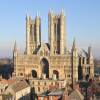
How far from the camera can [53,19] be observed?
10431cm

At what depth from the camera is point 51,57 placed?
101562 mm

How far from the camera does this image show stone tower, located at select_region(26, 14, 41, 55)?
105 meters

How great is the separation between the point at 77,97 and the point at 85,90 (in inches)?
387

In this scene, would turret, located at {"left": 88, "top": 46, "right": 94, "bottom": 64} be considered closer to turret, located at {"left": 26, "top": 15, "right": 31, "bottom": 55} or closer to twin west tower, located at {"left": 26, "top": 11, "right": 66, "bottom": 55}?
twin west tower, located at {"left": 26, "top": 11, "right": 66, "bottom": 55}

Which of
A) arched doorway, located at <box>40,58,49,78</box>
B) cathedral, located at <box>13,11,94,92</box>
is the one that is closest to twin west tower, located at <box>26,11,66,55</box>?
cathedral, located at <box>13,11,94,92</box>

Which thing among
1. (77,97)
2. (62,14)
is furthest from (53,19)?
→ (77,97)

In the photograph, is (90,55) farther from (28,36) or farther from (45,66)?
(28,36)

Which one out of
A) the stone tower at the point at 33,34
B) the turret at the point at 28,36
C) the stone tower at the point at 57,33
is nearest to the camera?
the stone tower at the point at 57,33

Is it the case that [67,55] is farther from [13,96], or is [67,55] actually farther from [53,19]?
[13,96]

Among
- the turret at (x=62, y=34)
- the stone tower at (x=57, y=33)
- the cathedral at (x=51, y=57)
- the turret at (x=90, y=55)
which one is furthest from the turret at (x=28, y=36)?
the turret at (x=90, y=55)

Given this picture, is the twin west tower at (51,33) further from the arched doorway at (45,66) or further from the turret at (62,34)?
the arched doorway at (45,66)

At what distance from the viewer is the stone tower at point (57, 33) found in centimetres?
10250

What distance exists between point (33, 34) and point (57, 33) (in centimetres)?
590

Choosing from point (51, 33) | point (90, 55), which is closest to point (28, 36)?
point (51, 33)
